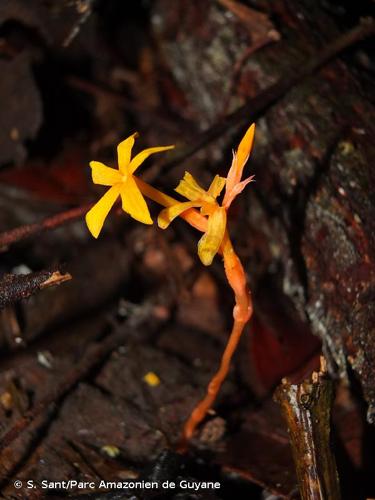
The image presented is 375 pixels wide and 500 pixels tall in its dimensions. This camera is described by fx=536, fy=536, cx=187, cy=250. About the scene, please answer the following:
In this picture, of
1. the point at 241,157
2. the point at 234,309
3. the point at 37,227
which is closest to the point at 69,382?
the point at 37,227

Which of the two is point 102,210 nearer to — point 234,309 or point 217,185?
point 217,185

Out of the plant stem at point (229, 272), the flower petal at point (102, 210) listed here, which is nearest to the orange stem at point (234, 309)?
the plant stem at point (229, 272)

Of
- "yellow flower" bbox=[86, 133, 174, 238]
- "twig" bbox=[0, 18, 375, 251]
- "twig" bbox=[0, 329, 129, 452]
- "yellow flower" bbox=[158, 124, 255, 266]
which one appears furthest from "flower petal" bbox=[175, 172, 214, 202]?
"twig" bbox=[0, 329, 129, 452]

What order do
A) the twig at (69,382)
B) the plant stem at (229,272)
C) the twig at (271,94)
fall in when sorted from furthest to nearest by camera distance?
the twig at (271,94)
the twig at (69,382)
the plant stem at (229,272)

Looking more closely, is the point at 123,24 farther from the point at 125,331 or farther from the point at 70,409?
the point at 70,409

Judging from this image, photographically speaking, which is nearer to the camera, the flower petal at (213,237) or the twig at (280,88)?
the flower petal at (213,237)

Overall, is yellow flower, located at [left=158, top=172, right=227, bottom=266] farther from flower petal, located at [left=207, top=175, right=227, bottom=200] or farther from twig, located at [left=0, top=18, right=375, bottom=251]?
twig, located at [left=0, top=18, right=375, bottom=251]

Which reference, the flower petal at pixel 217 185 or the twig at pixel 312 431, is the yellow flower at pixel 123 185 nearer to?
the flower petal at pixel 217 185
